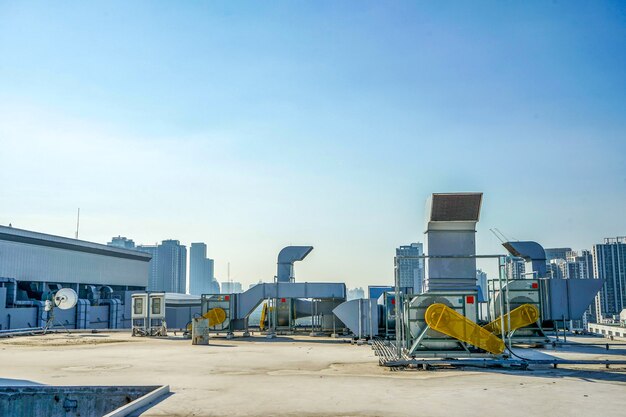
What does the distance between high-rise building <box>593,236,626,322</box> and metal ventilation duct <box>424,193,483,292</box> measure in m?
83.4

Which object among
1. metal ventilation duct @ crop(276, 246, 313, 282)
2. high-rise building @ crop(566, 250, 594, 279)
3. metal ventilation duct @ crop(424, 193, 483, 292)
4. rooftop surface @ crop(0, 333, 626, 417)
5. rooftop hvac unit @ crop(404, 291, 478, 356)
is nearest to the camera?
rooftop surface @ crop(0, 333, 626, 417)

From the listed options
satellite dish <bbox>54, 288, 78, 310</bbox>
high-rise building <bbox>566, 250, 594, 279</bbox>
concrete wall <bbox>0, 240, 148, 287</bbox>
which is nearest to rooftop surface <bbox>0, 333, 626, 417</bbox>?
satellite dish <bbox>54, 288, 78, 310</bbox>

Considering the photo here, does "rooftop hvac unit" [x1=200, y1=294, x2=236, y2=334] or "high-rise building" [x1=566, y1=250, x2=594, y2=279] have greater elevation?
"high-rise building" [x1=566, y1=250, x2=594, y2=279]

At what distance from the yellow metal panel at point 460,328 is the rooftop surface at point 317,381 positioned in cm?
123

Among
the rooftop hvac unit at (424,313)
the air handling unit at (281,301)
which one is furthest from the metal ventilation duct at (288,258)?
the rooftop hvac unit at (424,313)

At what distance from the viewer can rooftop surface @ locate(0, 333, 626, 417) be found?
12.8m

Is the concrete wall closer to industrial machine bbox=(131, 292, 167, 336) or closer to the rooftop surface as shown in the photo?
industrial machine bbox=(131, 292, 167, 336)

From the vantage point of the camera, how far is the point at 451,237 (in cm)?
2522

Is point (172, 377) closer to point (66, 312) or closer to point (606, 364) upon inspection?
point (606, 364)

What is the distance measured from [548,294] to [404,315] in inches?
498

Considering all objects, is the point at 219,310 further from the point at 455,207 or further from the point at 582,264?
the point at 582,264

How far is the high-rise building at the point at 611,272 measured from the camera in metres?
96.8

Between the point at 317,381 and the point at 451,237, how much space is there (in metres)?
11.2

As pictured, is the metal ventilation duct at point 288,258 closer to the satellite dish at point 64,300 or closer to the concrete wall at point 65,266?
the satellite dish at point 64,300
